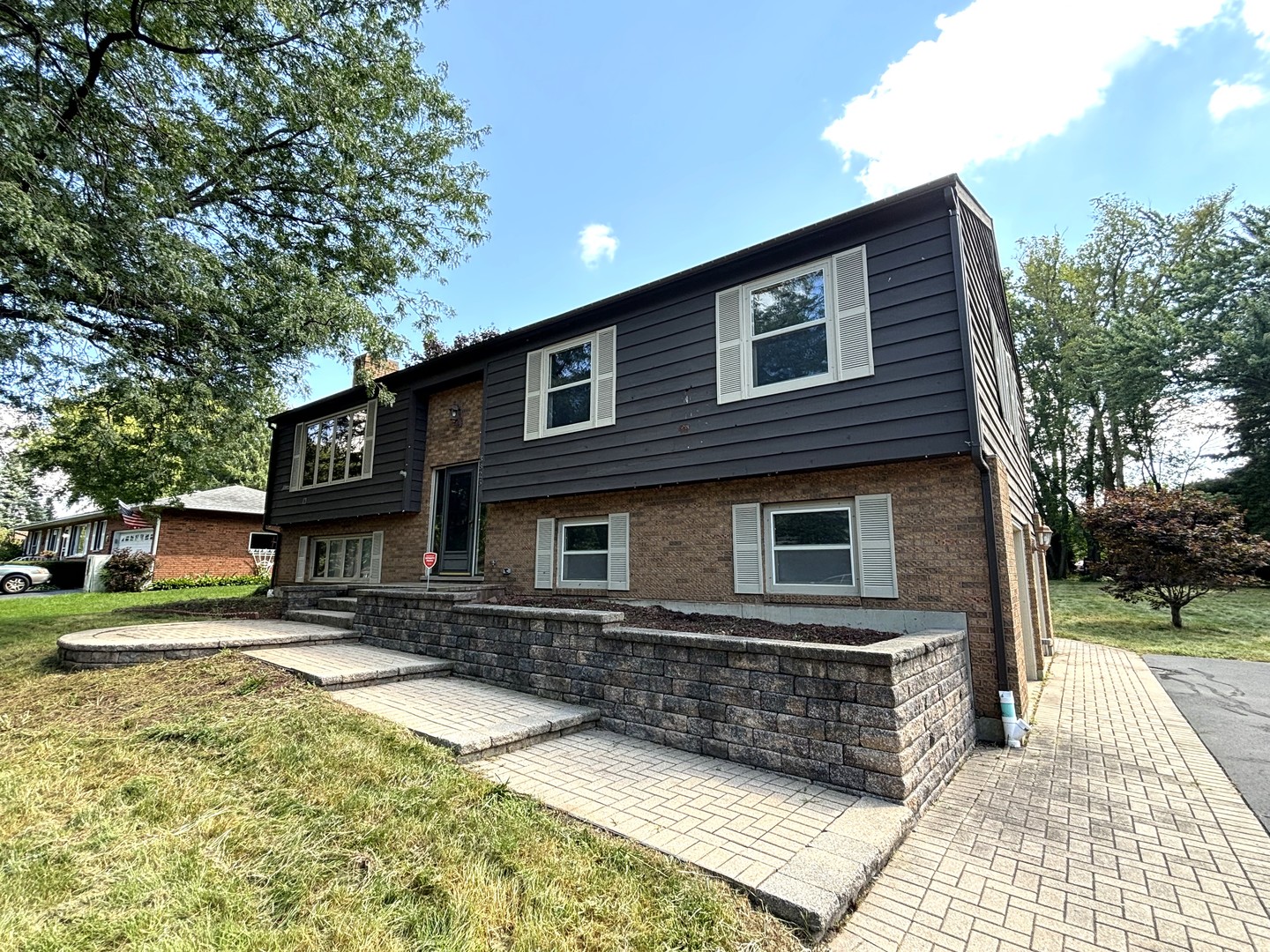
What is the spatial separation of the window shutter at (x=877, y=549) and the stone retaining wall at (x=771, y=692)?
0.89m

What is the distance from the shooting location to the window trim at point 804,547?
19.8ft

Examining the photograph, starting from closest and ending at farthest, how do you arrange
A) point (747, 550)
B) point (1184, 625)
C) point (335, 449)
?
point (747, 550) < point (1184, 625) < point (335, 449)

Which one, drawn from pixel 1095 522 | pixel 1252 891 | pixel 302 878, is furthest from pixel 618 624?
pixel 1095 522

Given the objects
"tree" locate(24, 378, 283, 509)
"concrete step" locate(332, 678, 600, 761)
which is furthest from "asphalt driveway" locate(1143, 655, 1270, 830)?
"tree" locate(24, 378, 283, 509)

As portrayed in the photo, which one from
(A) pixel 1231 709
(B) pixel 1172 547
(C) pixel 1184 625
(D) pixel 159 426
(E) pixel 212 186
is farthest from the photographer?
(C) pixel 1184 625

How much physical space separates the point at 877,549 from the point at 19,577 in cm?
3002

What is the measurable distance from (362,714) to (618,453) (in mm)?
4464

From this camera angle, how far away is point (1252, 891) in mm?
2742

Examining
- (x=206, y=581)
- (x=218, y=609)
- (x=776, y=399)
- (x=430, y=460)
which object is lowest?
(x=218, y=609)

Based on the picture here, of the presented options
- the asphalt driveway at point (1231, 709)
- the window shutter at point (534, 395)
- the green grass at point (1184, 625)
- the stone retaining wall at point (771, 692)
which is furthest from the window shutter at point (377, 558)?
the green grass at point (1184, 625)

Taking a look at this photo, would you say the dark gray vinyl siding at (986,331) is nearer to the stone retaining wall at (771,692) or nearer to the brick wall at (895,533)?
the brick wall at (895,533)

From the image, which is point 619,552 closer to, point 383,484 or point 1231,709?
point 383,484

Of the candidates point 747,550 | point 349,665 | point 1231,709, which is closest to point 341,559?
point 349,665

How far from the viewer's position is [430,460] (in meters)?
11.4
